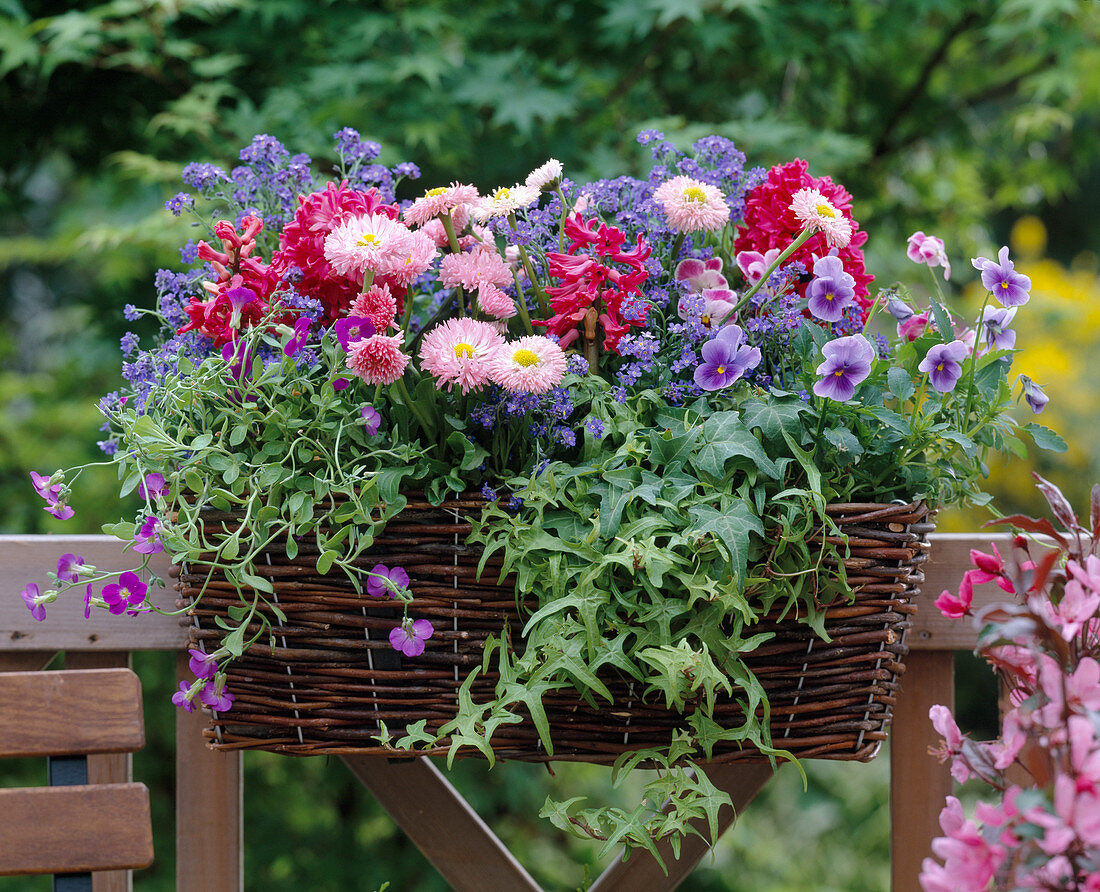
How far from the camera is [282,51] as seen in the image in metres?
1.73

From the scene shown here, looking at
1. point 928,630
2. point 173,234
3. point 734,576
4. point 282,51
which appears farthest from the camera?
point 282,51

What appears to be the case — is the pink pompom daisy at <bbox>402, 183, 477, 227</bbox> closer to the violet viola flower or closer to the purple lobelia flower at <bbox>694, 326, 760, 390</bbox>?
the violet viola flower

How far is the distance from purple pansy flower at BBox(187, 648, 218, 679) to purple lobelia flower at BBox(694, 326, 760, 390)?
0.44 metres

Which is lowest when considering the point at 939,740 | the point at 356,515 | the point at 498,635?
the point at 939,740

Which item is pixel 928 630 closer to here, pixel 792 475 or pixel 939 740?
pixel 939 740

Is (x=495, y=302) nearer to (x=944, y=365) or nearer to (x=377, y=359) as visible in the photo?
(x=377, y=359)

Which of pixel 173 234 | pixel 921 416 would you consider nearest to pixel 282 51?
pixel 173 234

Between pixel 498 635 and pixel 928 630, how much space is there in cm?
47

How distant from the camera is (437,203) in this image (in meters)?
0.72

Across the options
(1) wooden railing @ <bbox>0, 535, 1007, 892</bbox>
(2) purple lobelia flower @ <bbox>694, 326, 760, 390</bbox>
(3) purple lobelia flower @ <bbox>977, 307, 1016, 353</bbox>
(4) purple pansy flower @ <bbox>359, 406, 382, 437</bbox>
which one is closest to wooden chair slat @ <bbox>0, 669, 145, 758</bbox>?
(1) wooden railing @ <bbox>0, 535, 1007, 892</bbox>

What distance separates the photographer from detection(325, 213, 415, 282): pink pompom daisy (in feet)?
2.19

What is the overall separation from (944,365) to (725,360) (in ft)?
0.55

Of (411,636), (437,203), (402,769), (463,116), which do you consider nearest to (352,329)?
(437,203)

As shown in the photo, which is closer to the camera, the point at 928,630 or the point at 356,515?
the point at 356,515
